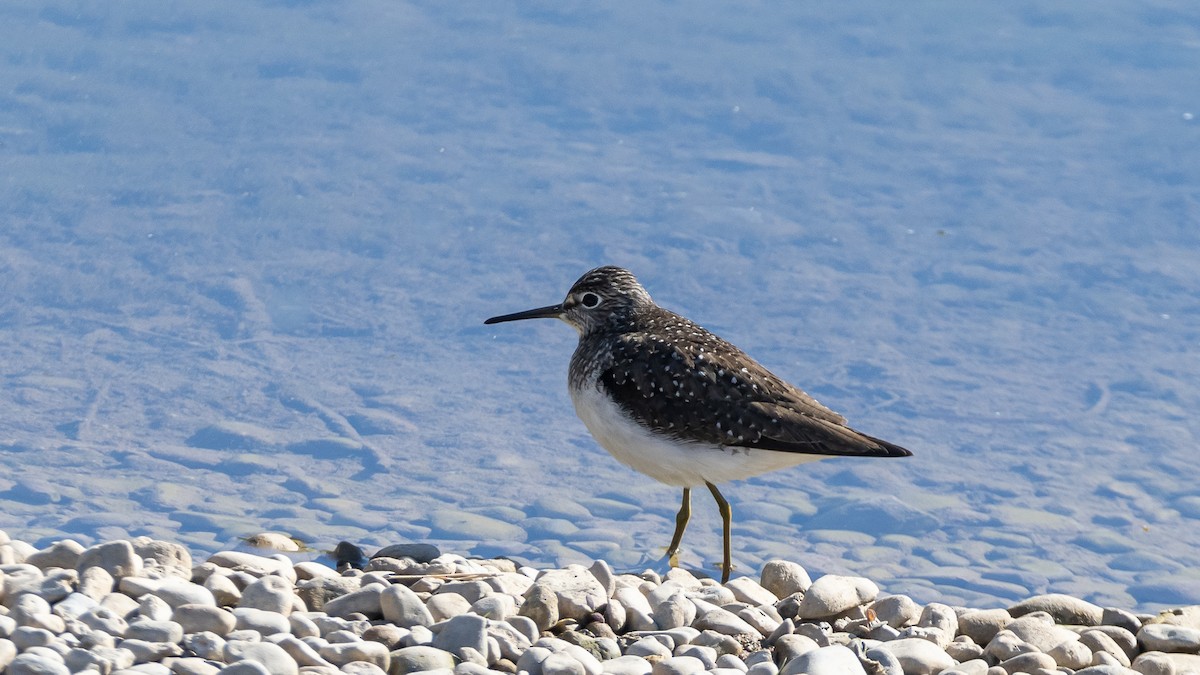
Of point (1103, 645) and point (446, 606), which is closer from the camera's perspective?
point (446, 606)

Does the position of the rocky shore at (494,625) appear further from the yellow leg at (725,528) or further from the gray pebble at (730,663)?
the yellow leg at (725,528)

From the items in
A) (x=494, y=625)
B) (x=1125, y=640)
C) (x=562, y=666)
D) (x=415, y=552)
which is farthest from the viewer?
(x=415, y=552)

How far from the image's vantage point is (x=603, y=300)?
7.89 m

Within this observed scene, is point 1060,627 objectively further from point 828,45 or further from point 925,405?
point 828,45

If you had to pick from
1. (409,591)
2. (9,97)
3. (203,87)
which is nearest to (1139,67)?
(203,87)

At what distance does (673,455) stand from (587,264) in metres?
5.09

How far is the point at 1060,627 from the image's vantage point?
5.90m

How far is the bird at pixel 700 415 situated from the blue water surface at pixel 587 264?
1205mm

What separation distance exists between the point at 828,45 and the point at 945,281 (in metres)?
4.73

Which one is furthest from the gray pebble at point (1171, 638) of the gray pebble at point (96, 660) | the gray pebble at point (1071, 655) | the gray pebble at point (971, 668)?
the gray pebble at point (96, 660)

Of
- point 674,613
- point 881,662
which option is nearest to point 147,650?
point 674,613

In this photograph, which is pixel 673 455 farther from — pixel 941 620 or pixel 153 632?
pixel 153 632

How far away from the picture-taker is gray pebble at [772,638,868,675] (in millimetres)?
4895

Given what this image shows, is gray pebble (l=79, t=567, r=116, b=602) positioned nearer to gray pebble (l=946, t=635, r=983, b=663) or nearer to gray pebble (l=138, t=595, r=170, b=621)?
gray pebble (l=138, t=595, r=170, b=621)
